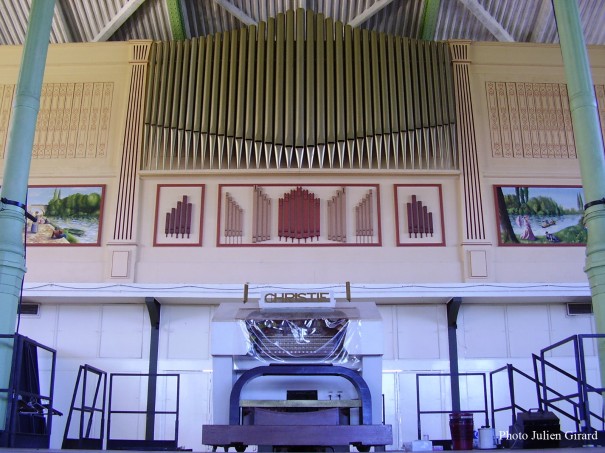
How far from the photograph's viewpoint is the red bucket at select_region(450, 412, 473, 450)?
22.8ft

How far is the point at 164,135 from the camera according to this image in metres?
10.4

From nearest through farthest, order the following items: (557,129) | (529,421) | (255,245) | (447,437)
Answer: (529,421), (447,437), (255,245), (557,129)

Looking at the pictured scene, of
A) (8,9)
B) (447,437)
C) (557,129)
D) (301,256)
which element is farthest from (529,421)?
(8,9)

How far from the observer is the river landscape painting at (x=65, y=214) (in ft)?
33.3

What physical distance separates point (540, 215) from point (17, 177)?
268 inches

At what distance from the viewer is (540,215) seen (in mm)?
10234

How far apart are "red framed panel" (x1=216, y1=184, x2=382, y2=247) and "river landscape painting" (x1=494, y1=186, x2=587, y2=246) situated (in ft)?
5.78

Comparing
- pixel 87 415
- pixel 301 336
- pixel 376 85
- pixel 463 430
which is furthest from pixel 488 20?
pixel 87 415

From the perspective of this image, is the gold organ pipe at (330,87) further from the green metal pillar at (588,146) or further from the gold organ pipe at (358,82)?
the green metal pillar at (588,146)

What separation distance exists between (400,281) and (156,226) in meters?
3.40

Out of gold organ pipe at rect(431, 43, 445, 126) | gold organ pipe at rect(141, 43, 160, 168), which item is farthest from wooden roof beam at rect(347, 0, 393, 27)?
gold organ pipe at rect(141, 43, 160, 168)

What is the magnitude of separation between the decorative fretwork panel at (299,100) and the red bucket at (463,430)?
Answer: 424 cm

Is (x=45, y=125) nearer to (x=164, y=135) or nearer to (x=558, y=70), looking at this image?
(x=164, y=135)

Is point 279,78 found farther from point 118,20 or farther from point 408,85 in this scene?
point 118,20
